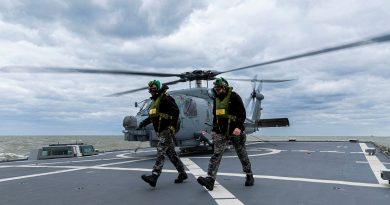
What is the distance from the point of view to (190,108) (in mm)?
15438

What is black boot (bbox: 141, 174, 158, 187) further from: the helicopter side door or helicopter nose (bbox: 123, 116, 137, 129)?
the helicopter side door

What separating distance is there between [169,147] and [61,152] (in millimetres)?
11937

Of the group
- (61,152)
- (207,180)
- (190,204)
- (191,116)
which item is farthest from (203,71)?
(190,204)

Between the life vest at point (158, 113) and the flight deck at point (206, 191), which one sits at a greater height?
the life vest at point (158, 113)

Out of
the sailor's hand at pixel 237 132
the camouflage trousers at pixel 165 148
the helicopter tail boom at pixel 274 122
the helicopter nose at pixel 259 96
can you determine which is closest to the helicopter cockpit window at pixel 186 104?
the camouflage trousers at pixel 165 148

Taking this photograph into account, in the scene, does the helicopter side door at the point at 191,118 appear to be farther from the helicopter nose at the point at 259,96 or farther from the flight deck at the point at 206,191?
the helicopter nose at the point at 259,96

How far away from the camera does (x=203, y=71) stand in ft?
50.3

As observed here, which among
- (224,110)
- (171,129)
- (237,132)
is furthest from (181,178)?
(224,110)

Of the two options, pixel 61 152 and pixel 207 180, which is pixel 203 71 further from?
pixel 207 180

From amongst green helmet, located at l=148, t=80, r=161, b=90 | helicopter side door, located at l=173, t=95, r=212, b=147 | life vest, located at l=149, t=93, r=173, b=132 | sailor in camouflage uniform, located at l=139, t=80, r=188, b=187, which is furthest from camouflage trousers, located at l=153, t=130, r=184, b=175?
helicopter side door, located at l=173, t=95, r=212, b=147

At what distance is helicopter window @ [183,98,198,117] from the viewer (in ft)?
50.3

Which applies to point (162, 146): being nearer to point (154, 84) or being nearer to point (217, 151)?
point (217, 151)

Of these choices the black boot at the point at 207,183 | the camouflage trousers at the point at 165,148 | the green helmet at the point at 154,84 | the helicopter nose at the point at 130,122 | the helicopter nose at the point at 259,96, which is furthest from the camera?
the helicopter nose at the point at 259,96

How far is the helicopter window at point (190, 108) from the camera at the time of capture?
1532 centimetres
